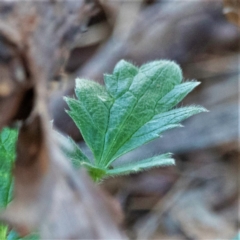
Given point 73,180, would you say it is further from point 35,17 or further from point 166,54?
point 166,54

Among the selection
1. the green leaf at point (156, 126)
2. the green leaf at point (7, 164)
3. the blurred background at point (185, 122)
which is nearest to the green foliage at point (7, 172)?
the green leaf at point (7, 164)

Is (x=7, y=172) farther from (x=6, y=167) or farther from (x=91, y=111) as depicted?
(x=91, y=111)

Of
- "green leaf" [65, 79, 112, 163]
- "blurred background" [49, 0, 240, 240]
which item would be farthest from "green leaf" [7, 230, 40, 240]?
"blurred background" [49, 0, 240, 240]

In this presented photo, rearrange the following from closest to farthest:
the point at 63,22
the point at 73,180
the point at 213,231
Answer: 1. the point at 73,180
2. the point at 63,22
3. the point at 213,231

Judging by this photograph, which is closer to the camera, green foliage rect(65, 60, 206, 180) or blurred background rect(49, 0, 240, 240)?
green foliage rect(65, 60, 206, 180)

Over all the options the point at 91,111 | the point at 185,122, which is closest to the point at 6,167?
the point at 91,111

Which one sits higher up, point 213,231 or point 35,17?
point 35,17

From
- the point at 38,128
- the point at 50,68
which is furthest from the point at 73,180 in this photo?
the point at 50,68

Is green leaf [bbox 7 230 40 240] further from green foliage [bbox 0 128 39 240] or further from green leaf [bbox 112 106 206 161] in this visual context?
green leaf [bbox 112 106 206 161]

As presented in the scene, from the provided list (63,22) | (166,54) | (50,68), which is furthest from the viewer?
(166,54)
